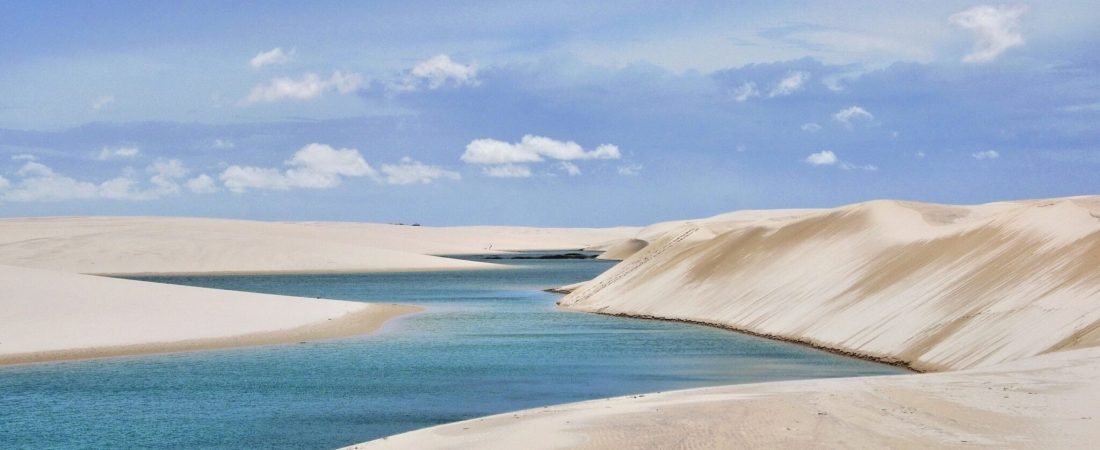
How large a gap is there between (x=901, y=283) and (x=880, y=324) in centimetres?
351

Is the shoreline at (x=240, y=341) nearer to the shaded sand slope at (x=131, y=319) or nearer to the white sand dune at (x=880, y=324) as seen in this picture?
the shaded sand slope at (x=131, y=319)

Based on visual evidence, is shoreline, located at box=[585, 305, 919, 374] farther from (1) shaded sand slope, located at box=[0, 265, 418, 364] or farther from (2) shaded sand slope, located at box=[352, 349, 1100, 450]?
(1) shaded sand slope, located at box=[0, 265, 418, 364]

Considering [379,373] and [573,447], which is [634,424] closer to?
[573,447]

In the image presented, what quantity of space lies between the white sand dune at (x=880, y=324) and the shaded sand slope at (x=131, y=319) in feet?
53.1

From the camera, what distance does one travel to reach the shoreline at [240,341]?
3347cm

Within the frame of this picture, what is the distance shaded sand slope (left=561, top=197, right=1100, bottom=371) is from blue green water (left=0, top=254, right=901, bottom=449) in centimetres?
196

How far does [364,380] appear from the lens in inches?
1137

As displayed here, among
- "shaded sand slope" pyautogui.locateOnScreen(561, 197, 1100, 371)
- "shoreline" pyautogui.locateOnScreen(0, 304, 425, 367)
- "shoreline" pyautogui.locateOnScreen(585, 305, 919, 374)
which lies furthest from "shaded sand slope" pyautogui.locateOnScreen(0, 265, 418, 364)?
"shaded sand slope" pyautogui.locateOnScreen(561, 197, 1100, 371)

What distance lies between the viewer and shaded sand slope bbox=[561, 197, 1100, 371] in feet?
97.0

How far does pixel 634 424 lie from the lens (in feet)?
57.7

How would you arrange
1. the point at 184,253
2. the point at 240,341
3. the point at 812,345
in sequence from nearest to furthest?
the point at 812,345 → the point at 240,341 → the point at 184,253

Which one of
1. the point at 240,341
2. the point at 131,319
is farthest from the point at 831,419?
the point at 131,319

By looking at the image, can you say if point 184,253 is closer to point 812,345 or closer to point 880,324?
point 812,345

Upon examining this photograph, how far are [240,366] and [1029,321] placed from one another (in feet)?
64.4
